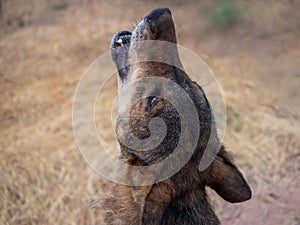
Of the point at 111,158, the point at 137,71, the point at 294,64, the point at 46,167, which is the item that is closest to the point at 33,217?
the point at 46,167

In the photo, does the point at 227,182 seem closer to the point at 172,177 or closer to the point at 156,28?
the point at 172,177

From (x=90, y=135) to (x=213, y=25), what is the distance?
360 cm

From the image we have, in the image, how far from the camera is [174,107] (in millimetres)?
2793

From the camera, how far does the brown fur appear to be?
8.77 ft

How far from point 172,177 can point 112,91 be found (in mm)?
3964

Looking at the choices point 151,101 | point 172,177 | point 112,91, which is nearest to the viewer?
point 172,177

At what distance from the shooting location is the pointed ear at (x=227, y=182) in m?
3.03

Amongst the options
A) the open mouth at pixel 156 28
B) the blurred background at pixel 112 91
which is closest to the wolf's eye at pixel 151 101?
the open mouth at pixel 156 28

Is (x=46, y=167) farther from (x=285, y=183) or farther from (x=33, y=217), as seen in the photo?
(x=285, y=183)

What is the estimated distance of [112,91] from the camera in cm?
660

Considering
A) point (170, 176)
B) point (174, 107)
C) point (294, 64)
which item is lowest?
point (294, 64)

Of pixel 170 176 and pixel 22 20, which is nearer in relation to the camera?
pixel 170 176

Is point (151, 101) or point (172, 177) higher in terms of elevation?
point (151, 101)

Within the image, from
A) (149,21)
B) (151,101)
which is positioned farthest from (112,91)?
(151,101)
